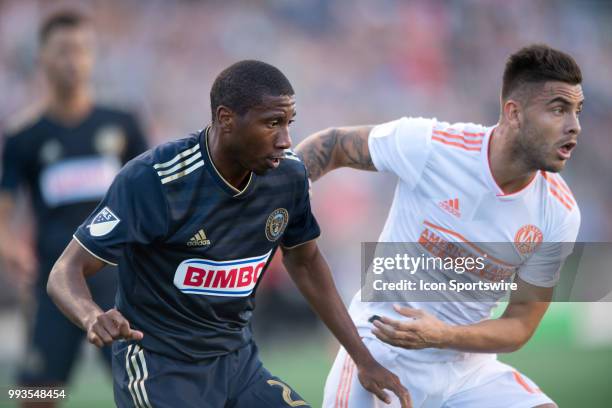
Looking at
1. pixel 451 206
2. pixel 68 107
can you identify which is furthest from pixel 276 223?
pixel 68 107

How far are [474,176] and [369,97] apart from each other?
10.7 m

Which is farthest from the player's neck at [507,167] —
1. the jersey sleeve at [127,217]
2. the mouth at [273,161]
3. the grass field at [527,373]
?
the grass field at [527,373]

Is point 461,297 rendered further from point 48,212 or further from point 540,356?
point 540,356

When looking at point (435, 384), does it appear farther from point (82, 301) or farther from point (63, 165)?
point (63, 165)

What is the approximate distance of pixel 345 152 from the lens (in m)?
5.21

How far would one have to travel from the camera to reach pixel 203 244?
4.24m

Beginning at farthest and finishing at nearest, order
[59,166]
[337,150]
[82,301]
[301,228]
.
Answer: [59,166], [337,150], [301,228], [82,301]

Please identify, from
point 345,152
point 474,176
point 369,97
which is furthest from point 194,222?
point 369,97

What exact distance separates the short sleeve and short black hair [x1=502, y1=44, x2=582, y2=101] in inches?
157

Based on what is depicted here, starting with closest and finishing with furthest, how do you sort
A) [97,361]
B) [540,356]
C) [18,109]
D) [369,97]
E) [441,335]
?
[441,335] → [97,361] → [540,356] → [18,109] → [369,97]

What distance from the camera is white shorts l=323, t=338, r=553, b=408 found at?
A: 16.1 feet

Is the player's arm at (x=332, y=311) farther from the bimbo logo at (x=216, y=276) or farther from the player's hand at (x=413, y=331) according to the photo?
the bimbo logo at (x=216, y=276)

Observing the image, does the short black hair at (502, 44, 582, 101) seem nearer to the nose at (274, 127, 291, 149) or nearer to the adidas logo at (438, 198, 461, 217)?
the adidas logo at (438, 198, 461, 217)

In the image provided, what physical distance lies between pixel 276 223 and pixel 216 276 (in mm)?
384
